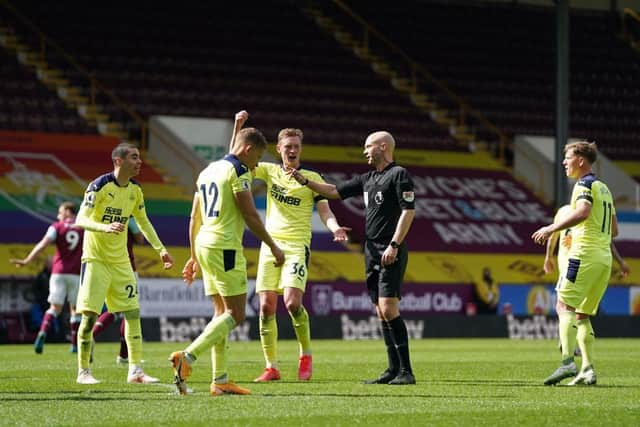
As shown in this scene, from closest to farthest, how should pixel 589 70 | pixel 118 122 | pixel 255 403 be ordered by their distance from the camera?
pixel 255 403 → pixel 118 122 → pixel 589 70

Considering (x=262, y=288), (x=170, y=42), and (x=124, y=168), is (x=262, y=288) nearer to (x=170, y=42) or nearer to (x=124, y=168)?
(x=124, y=168)

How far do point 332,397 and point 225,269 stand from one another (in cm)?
132

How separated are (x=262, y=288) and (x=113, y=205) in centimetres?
166

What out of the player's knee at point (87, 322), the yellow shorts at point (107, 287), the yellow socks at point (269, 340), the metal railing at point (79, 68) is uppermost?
the metal railing at point (79, 68)

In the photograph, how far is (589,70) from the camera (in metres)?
38.8

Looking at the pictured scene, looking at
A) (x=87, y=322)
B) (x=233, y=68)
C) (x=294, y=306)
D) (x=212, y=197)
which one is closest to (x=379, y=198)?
(x=294, y=306)

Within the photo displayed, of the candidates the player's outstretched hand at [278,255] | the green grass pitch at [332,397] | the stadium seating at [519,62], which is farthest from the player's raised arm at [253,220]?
the stadium seating at [519,62]

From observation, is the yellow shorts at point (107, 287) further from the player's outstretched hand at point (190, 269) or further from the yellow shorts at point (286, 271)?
the yellow shorts at point (286, 271)

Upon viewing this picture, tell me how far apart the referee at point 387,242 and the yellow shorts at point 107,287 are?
182 cm

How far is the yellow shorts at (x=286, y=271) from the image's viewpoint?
12.5 meters

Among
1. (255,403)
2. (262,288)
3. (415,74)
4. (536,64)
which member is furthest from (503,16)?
(255,403)

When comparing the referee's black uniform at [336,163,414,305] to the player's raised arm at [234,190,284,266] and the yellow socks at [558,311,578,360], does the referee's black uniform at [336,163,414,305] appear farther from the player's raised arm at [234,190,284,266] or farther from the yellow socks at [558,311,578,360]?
the player's raised arm at [234,190,284,266]

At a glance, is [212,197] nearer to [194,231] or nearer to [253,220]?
[253,220]

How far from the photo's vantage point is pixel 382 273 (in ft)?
38.3
